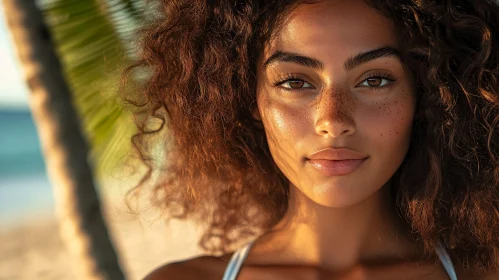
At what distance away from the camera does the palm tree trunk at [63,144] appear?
10.6 ft

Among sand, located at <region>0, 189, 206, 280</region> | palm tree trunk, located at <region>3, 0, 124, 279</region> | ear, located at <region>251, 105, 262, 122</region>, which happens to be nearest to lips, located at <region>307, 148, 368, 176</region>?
ear, located at <region>251, 105, 262, 122</region>

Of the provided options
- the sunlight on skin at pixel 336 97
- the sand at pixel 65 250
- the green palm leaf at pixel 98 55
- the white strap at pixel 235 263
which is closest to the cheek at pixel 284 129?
the sunlight on skin at pixel 336 97

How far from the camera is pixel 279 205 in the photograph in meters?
2.94

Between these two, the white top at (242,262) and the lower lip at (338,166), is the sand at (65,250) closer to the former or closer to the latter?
the white top at (242,262)

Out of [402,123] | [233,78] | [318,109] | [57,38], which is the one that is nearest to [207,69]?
[233,78]

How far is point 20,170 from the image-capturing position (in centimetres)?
1859

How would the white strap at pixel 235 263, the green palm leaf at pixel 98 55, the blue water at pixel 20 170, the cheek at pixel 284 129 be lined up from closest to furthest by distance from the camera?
the cheek at pixel 284 129 < the white strap at pixel 235 263 < the green palm leaf at pixel 98 55 < the blue water at pixel 20 170

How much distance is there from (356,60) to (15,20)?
1.59 metres

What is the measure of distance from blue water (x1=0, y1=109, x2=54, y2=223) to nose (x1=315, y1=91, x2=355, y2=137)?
1242 centimetres

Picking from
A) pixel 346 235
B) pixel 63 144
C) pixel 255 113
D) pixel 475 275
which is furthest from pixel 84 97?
pixel 475 275

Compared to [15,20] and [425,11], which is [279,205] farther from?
[15,20]

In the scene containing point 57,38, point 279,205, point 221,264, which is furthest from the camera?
point 57,38

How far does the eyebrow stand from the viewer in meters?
2.29

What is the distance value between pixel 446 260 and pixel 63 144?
1.62m
